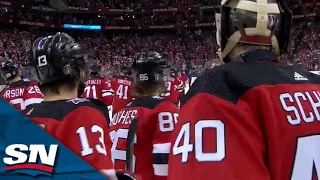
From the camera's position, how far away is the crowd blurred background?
70.0 ft

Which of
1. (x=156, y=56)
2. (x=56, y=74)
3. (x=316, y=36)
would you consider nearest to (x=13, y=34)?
(x=316, y=36)

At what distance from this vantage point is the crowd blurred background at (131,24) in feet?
70.0

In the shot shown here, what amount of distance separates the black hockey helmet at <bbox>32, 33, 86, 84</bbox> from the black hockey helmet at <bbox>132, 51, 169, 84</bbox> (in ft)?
3.99

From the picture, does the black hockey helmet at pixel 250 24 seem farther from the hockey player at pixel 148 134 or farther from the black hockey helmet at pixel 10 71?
the black hockey helmet at pixel 10 71

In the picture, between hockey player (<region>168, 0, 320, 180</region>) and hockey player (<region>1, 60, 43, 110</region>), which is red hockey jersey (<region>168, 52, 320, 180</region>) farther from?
hockey player (<region>1, 60, 43, 110</region>)

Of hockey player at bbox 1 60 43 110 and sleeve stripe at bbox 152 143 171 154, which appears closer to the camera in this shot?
sleeve stripe at bbox 152 143 171 154

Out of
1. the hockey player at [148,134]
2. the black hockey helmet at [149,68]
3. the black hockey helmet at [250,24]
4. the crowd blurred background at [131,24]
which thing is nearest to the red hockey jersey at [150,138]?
the hockey player at [148,134]

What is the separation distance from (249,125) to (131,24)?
23713 mm

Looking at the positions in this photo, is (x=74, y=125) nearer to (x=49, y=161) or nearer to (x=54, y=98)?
(x=54, y=98)

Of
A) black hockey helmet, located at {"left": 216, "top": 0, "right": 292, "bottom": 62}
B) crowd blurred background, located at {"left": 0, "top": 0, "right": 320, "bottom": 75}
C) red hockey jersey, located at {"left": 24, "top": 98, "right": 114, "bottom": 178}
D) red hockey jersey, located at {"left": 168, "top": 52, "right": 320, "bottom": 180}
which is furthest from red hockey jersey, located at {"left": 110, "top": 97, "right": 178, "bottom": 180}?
crowd blurred background, located at {"left": 0, "top": 0, "right": 320, "bottom": 75}

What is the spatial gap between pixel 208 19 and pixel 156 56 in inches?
792

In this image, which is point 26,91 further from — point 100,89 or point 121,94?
point 100,89

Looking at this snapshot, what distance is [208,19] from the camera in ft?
76.8

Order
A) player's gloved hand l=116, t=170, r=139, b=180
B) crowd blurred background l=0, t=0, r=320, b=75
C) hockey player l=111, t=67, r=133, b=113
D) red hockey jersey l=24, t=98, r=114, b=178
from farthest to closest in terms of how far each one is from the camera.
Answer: crowd blurred background l=0, t=0, r=320, b=75, hockey player l=111, t=67, r=133, b=113, red hockey jersey l=24, t=98, r=114, b=178, player's gloved hand l=116, t=170, r=139, b=180
